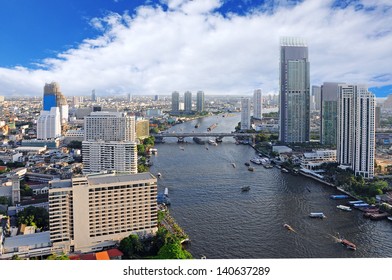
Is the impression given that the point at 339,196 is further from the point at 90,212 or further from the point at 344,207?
the point at 90,212

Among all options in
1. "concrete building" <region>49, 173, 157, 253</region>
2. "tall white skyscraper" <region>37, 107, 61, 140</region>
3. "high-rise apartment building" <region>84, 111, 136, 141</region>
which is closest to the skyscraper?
"high-rise apartment building" <region>84, 111, 136, 141</region>

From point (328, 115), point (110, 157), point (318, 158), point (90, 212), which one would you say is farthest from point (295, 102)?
point (90, 212)

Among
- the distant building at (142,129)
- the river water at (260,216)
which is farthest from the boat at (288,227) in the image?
the distant building at (142,129)

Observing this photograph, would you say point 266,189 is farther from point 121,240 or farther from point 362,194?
point 121,240

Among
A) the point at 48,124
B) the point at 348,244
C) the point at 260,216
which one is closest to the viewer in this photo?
the point at 348,244

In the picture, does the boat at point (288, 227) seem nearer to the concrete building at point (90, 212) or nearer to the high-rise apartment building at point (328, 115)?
the concrete building at point (90, 212)

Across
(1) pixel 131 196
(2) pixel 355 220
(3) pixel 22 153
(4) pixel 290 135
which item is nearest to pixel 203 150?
(4) pixel 290 135
